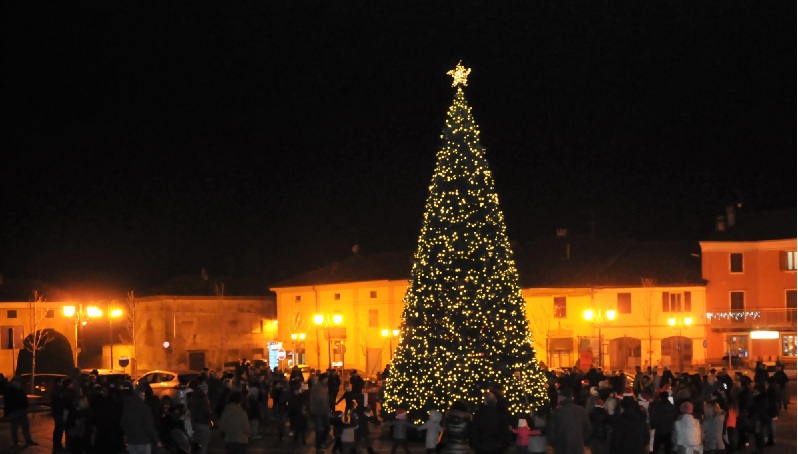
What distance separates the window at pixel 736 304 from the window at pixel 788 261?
259 cm

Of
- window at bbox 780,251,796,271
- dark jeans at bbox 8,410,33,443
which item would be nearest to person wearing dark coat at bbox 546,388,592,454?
dark jeans at bbox 8,410,33,443

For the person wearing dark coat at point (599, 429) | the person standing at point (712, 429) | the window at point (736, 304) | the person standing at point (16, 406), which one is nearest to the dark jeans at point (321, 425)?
the person wearing dark coat at point (599, 429)

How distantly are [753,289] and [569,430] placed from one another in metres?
54.4

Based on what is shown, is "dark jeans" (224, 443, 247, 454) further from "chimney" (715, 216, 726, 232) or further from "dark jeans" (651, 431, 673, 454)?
"chimney" (715, 216, 726, 232)

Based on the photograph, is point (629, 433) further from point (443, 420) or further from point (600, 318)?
point (600, 318)

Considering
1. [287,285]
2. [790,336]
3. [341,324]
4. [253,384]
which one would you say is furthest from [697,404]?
[287,285]

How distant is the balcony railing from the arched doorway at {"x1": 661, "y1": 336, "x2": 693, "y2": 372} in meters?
1.73

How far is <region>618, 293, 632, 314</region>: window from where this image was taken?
69231 millimetres

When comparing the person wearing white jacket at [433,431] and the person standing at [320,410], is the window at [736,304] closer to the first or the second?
the person standing at [320,410]

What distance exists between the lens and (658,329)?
68.4 m

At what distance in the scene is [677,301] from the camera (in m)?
69.7

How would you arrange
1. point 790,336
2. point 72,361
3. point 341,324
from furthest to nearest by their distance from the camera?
1. point 341,324
2. point 790,336
3. point 72,361

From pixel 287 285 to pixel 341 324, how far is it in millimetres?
6505

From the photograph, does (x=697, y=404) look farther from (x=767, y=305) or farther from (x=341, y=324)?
(x=341, y=324)
